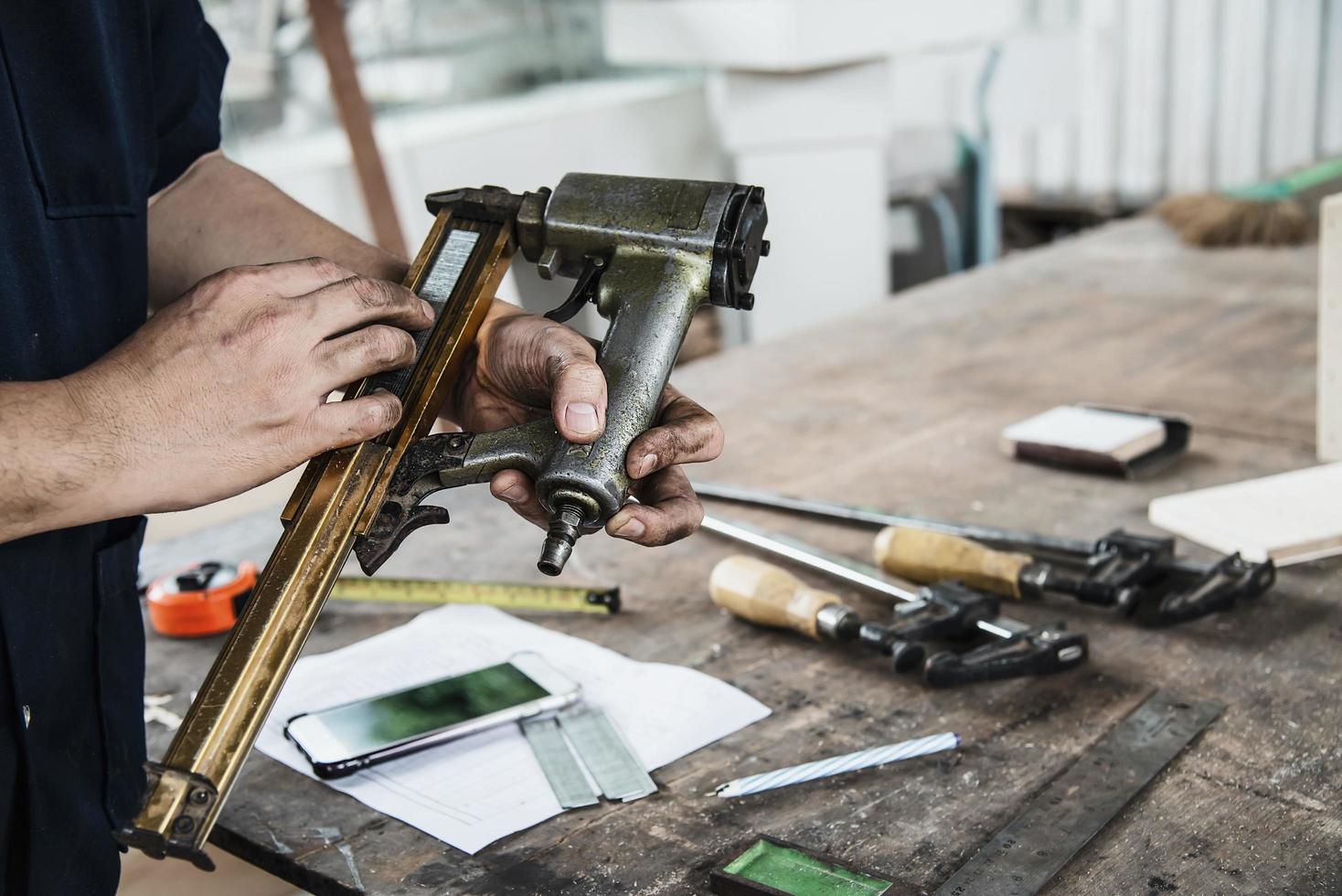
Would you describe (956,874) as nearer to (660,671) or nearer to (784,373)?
(660,671)

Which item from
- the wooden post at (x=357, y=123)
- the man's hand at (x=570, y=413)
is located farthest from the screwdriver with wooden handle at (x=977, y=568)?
the wooden post at (x=357, y=123)

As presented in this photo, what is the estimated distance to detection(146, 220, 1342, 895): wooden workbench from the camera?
989mm

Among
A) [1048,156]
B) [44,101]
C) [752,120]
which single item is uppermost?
[44,101]

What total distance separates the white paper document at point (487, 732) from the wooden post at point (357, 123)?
214cm

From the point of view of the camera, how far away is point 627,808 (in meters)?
1.08

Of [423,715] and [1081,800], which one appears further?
[423,715]

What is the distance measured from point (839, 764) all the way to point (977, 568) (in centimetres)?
36

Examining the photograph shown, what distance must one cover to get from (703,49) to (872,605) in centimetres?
244

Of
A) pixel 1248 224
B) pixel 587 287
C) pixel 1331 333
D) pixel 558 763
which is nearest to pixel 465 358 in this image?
pixel 587 287

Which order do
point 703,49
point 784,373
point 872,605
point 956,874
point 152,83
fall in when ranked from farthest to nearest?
point 703,49, point 784,373, point 872,605, point 152,83, point 956,874

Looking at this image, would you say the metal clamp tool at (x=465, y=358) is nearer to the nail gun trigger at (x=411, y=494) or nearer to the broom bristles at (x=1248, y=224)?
the nail gun trigger at (x=411, y=494)

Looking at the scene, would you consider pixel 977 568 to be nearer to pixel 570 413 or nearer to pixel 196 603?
pixel 570 413

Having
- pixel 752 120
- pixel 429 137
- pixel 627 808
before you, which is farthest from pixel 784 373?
pixel 429 137

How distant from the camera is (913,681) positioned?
125cm
